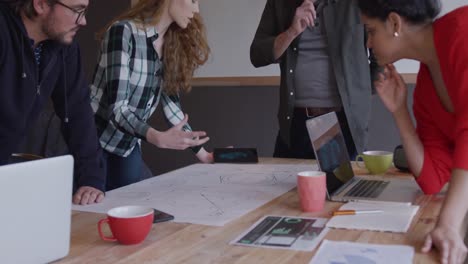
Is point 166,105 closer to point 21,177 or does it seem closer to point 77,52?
point 77,52

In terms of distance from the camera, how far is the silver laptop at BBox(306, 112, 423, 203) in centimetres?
141

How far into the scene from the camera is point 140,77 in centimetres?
197

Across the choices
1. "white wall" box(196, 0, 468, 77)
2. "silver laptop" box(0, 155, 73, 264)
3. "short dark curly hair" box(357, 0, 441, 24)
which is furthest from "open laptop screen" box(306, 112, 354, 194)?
"white wall" box(196, 0, 468, 77)

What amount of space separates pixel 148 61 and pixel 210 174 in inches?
21.1

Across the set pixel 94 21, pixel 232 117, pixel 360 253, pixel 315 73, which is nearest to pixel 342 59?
pixel 315 73

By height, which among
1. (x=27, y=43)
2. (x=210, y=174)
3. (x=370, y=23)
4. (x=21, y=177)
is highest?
(x=370, y=23)

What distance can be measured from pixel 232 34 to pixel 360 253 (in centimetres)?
253

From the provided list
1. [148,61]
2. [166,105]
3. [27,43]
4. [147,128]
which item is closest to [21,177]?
[27,43]

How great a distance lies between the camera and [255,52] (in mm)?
2107

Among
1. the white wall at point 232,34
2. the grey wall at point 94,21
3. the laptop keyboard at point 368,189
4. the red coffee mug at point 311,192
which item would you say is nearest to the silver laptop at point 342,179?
the laptop keyboard at point 368,189

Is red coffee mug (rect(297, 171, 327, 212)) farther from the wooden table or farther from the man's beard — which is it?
the man's beard

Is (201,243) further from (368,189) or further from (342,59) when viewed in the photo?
(342,59)

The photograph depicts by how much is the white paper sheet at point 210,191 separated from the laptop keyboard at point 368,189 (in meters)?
0.19

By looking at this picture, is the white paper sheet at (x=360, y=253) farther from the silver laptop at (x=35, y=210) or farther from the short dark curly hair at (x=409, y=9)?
the short dark curly hair at (x=409, y=9)
